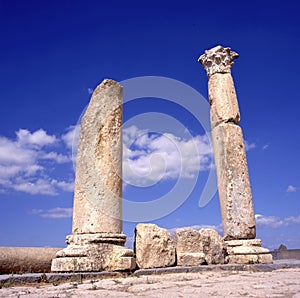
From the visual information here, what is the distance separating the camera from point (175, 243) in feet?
25.4

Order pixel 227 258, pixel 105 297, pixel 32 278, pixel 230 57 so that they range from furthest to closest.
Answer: pixel 230 57, pixel 227 258, pixel 32 278, pixel 105 297

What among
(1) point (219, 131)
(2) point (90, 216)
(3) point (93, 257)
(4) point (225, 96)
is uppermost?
(4) point (225, 96)

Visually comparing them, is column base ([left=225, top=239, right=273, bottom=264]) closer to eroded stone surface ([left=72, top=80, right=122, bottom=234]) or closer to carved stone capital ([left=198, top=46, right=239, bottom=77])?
eroded stone surface ([left=72, top=80, right=122, bottom=234])

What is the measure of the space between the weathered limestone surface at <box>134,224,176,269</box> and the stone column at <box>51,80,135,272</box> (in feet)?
1.37

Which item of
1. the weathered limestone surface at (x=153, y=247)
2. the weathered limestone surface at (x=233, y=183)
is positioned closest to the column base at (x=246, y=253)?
the weathered limestone surface at (x=233, y=183)

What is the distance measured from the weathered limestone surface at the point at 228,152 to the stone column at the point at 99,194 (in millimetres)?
3404

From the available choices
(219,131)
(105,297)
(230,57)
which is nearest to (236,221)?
(219,131)

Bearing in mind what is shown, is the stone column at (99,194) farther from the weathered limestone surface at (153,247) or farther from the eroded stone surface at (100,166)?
the weathered limestone surface at (153,247)

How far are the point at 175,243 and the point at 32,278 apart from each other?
11.3 ft

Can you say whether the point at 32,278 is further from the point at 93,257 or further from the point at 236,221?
the point at 236,221

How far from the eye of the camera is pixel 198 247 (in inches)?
307

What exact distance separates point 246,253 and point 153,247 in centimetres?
260

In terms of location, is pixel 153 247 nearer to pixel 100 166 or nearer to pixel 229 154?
pixel 100 166

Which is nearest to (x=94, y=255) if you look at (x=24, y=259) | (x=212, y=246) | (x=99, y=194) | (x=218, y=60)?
(x=99, y=194)
